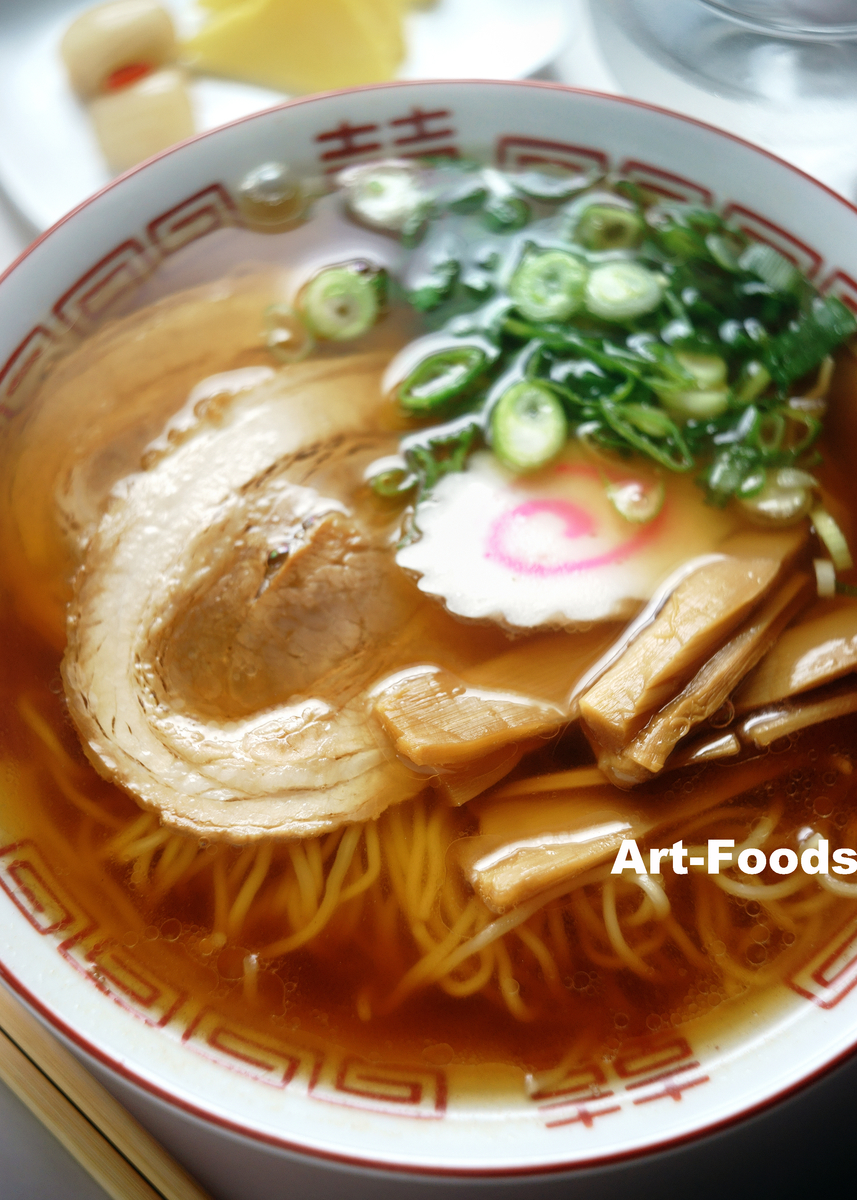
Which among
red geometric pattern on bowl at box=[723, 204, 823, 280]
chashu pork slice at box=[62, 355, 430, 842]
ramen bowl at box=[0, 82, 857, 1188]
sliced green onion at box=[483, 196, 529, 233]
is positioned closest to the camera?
ramen bowl at box=[0, 82, 857, 1188]

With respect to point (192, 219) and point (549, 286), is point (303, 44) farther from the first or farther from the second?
point (549, 286)

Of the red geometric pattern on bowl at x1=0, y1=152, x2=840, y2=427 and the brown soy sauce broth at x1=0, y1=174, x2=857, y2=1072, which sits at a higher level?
the red geometric pattern on bowl at x1=0, y1=152, x2=840, y2=427

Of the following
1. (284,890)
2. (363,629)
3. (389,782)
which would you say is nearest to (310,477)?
(363,629)

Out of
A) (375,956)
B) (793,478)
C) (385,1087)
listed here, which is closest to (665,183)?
(793,478)

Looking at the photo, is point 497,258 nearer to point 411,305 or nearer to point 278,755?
point 411,305

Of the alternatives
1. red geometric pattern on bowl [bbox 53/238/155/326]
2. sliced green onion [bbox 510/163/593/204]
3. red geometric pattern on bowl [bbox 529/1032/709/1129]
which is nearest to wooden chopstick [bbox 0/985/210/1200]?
red geometric pattern on bowl [bbox 529/1032/709/1129]

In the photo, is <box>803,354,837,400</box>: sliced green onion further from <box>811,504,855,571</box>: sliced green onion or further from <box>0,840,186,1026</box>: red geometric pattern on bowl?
<box>0,840,186,1026</box>: red geometric pattern on bowl
